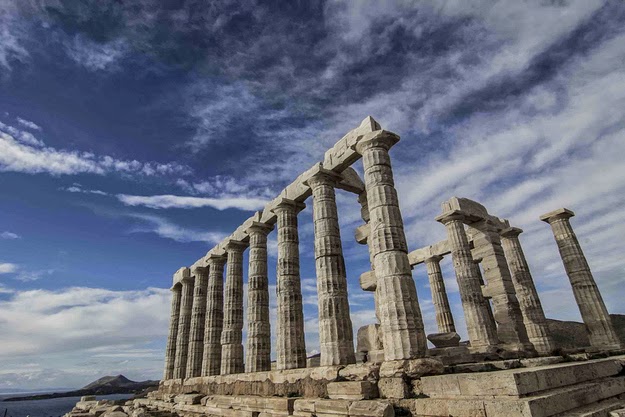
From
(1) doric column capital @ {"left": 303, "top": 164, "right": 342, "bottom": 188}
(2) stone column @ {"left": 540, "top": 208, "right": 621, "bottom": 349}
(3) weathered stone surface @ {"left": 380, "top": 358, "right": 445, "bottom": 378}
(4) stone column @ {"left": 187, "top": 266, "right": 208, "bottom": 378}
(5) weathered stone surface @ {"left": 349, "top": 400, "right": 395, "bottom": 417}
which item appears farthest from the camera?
(4) stone column @ {"left": 187, "top": 266, "right": 208, "bottom": 378}

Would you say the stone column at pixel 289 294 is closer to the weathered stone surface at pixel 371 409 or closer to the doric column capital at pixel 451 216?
the weathered stone surface at pixel 371 409

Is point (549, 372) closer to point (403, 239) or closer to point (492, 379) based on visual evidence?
point (492, 379)

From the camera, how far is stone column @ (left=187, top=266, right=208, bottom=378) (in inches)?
920

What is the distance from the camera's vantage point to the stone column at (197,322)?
23375 mm

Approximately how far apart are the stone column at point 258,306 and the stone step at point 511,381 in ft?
36.4

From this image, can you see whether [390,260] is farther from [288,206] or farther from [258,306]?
[258,306]

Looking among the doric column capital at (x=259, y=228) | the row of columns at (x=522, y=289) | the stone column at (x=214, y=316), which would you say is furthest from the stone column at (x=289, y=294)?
the row of columns at (x=522, y=289)

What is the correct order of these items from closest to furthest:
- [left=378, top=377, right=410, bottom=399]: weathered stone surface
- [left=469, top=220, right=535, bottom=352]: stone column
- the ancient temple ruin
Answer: the ancient temple ruin < [left=378, top=377, right=410, bottom=399]: weathered stone surface < [left=469, top=220, right=535, bottom=352]: stone column

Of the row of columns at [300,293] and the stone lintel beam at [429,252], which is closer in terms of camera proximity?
the row of columns at [300,293]

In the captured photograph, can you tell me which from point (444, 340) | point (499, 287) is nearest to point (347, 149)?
point (499, 287)

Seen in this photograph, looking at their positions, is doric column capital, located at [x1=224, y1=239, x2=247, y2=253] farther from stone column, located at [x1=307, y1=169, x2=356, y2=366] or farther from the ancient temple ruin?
stone column, located at [x1=307, y1=169, x2=356, y2=366]

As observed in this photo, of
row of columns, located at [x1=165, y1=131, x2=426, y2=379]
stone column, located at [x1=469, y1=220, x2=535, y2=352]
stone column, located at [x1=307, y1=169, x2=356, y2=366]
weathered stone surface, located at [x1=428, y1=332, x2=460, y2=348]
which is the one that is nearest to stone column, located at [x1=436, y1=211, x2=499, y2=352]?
stone column, located at [x1=469, y1=220, x2=535, y2=352]

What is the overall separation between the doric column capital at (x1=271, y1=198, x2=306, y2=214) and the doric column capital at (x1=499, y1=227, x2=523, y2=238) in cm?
1276

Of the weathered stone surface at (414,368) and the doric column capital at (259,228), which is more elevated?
the doric column capital at (259,228)
